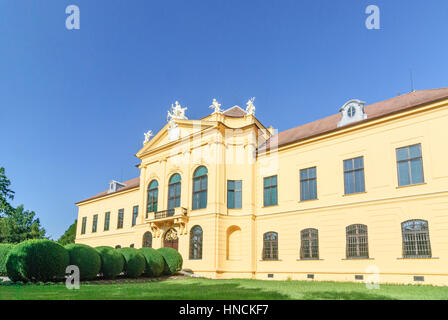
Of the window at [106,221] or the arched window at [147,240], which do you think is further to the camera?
the window at [106,221]

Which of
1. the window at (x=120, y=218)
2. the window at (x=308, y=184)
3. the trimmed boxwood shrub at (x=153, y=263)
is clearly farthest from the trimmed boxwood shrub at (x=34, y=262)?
the window at (x=120, y=218)

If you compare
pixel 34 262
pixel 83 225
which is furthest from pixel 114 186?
pixel 34 262

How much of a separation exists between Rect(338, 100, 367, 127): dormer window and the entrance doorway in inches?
590

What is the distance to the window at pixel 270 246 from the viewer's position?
24.0 m

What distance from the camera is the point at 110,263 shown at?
65.3ft

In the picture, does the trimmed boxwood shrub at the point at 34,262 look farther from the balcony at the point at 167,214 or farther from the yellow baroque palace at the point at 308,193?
the balcony at the point at 167,214

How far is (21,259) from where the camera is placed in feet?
53.3

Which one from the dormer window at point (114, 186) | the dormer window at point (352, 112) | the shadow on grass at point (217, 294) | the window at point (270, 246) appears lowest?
the shadow on grass at point (217, 294)

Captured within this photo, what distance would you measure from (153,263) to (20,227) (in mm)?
49411

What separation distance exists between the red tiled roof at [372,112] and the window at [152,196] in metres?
10.0

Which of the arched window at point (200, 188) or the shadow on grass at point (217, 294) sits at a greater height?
the arched window at point (200, 188)

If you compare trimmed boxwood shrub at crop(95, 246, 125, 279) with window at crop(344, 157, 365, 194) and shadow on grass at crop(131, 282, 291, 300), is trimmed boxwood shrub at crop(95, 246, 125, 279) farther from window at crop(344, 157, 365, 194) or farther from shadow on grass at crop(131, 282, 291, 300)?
window at crop(344, 157, 365, 194)

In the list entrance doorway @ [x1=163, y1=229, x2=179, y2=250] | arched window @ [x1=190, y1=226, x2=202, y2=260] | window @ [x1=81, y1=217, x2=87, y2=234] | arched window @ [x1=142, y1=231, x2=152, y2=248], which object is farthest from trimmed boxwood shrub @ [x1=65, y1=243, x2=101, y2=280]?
window @ [x1=81, y1=217, x2=87, y2=234]

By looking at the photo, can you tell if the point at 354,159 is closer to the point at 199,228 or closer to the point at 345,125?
the point at 345,125
